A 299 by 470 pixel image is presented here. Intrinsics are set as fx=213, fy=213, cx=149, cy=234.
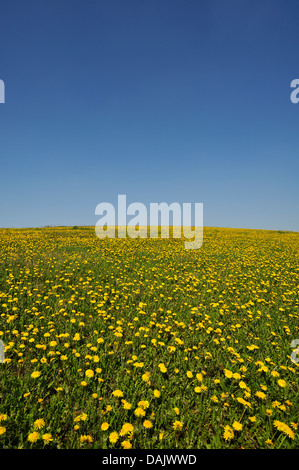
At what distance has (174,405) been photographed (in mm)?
2561

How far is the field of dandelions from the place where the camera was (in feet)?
7.23

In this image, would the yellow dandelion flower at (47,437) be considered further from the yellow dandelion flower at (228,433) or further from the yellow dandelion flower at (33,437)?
the yellow dandelion flower at (228,433)

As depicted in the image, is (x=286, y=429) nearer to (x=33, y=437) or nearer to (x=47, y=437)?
(x=47, y=437)

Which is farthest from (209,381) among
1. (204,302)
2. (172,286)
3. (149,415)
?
(172,286)

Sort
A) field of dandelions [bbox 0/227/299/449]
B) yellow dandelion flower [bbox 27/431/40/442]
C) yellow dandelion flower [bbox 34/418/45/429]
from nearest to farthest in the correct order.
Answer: yellow dandelion flower [bbox 27/431/40/442], yellow dandelion flower [bbox 34/418/45/429], field of dandelions [bbox 0/227/299/449]

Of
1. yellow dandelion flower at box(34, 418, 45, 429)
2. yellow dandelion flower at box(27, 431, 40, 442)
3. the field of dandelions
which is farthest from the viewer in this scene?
the field of dandelions

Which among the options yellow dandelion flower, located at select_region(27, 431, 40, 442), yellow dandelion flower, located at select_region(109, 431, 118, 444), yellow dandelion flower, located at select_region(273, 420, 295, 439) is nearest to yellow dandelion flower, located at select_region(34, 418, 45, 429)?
yellow dandelion flower, located at select_region(27, 431, 40, 442)

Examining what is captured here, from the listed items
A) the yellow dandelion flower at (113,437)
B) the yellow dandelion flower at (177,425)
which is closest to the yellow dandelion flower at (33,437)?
the yellow dandelion flower at (113,437)

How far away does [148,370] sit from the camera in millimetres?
3121

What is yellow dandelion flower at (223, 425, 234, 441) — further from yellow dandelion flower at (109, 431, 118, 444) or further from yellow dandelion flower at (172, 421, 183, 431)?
yellow dandelion flower at (109, 431, 118, 444)

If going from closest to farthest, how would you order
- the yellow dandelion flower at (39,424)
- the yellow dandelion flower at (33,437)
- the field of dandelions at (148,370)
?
the yellow dandelion flower at (33,437) → the yellow dandelion flower at (39,424) → the field of dandelions at (148,370)

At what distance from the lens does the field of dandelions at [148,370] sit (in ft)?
7.23
